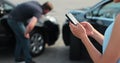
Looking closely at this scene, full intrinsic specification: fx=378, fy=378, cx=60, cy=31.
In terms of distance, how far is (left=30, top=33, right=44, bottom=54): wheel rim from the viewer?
776cm

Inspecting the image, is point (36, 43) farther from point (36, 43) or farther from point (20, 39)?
point (20, 39)

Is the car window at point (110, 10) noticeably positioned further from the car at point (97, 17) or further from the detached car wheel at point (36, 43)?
the detached car wheel at point (36, 43)

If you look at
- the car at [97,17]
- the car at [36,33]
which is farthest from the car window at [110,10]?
the car at [36,33]

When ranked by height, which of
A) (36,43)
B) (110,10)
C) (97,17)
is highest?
(110,10)

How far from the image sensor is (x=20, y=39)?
23.4 feet

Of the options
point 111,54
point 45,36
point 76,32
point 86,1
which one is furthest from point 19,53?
point 86,1

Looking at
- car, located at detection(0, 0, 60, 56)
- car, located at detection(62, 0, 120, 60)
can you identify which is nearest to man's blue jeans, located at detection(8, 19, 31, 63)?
car, located at detection(0, 0, 60, 56)

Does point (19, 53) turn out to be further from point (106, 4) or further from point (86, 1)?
point (86, 1)

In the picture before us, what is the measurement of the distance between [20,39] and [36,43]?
748mm

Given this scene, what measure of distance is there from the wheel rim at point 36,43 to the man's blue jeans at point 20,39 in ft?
1.52

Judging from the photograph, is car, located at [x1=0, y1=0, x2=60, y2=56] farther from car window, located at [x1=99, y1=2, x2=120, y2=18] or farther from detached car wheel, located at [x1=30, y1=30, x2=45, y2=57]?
car window, located at [x1=99, y1=2, x2=120, y2=18]

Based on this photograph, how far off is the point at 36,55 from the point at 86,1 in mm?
10386

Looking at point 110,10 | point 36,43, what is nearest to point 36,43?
point 36,43

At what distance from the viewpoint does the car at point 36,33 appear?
7594 millimetres
